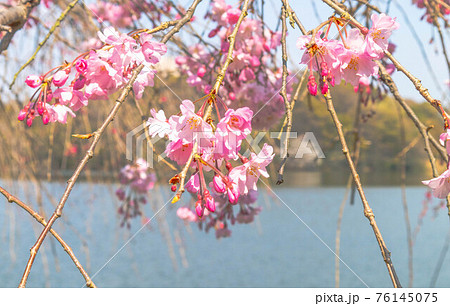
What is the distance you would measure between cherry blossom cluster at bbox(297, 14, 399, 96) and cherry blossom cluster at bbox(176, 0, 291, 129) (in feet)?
2.20

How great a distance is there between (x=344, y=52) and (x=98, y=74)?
1.65 feet

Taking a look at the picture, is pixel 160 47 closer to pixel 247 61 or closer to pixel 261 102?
pixel 247 61

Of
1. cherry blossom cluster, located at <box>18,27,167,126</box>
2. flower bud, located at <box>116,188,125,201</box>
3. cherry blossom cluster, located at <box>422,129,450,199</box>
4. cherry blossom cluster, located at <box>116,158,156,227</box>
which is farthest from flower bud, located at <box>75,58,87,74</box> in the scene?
flower bud, located at <box>116,188,125,201</box>

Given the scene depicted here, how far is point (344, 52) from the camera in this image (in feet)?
3.06

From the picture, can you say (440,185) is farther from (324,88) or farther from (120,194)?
(120,194)

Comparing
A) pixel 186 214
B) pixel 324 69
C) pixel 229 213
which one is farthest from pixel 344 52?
pixel 186 214

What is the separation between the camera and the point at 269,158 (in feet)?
2.98

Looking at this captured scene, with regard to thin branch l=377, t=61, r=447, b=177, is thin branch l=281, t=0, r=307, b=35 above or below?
above

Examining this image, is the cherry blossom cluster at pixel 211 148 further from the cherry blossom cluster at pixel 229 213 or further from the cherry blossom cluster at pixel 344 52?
the cherry blossom cluster at pixel 229 213

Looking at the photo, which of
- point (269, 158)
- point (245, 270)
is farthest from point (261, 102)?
point (245, 270)

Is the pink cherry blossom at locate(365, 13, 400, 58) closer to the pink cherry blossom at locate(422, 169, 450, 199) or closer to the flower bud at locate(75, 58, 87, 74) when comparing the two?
the pink cherry blossom at locate(422, 169, 450, 199)

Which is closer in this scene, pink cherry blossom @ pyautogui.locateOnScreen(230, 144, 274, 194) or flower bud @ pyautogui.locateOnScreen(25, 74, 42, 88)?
pink cherry blossom @ pyautogui.locateOnScreen(230, 144, 274, 194)

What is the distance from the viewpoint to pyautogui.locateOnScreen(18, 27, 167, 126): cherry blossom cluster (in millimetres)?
984

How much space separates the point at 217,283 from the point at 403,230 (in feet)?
31.7
